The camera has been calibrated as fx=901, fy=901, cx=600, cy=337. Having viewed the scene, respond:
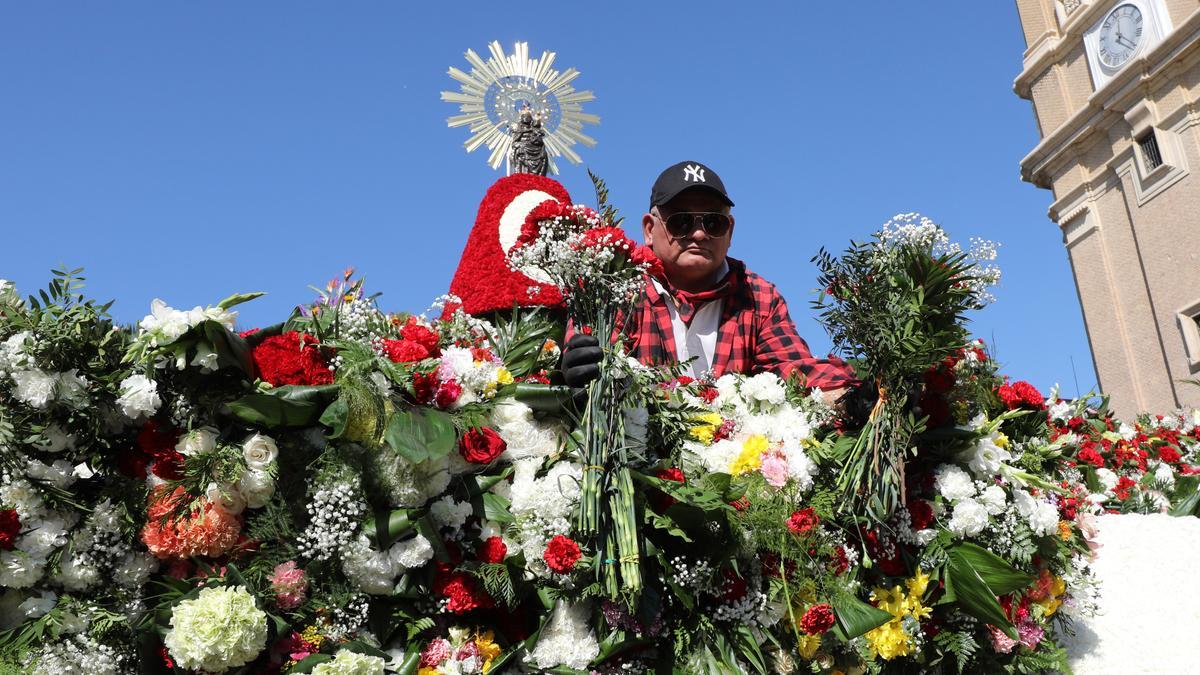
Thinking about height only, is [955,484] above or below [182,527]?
above

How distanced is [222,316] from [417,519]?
0.81 metres

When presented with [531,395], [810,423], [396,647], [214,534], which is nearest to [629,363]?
[531,395]

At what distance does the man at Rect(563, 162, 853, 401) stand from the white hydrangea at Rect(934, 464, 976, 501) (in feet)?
2.35

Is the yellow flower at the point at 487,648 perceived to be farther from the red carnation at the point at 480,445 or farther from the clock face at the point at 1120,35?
the clock face at the point at 1120,35

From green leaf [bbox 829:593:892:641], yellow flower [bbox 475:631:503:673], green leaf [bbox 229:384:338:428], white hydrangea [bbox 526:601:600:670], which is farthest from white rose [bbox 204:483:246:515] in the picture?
green leaf [bbox 829:593:892:641]

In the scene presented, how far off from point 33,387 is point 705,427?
2.05 metres

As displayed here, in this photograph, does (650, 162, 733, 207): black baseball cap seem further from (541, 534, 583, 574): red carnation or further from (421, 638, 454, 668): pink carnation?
(421, 638, 454, 668): pink carnation

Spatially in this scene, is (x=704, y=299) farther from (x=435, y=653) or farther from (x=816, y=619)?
(x=435, y=653)

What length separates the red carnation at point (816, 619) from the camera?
2.89 m

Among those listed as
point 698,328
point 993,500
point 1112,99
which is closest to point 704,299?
point 698,328

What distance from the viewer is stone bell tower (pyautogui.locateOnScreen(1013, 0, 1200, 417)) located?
2067 centimetres

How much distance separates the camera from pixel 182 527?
244cm

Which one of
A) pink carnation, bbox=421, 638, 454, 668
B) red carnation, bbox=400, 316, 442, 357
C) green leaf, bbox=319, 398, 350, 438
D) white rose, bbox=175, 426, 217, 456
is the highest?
red carnation, bbox=400, 316, 442, 357

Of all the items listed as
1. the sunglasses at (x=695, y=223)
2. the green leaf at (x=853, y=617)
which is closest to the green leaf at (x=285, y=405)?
the green leaf at (x=853, y=617)
